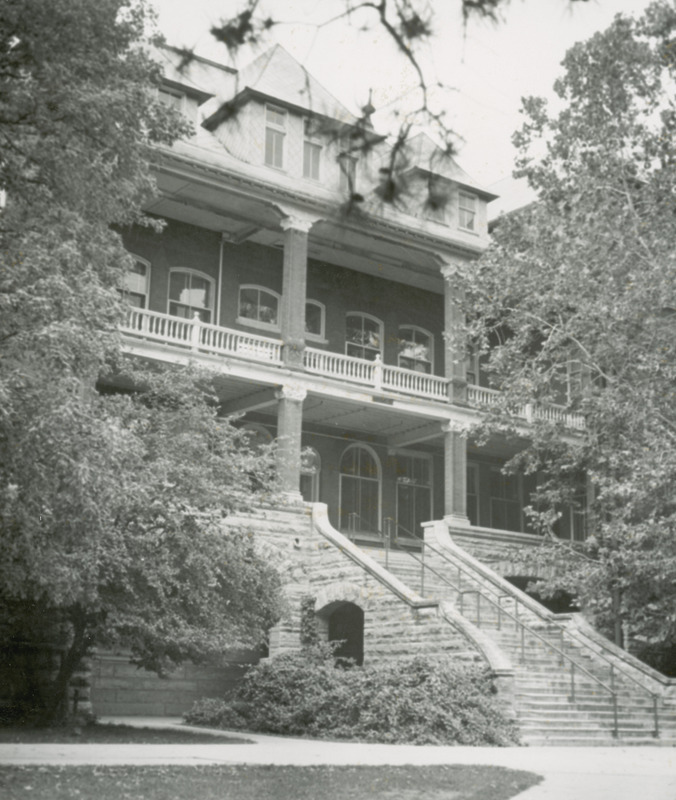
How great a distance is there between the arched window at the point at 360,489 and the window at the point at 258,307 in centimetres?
433

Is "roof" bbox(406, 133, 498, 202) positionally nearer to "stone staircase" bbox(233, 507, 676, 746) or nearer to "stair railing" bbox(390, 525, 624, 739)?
"stone staircase" bbox(233, 507, 676, 746)

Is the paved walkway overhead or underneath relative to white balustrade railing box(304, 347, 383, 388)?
underneath

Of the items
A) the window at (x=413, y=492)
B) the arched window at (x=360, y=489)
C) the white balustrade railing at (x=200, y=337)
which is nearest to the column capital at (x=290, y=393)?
the white balustrade railing at (x=200, y=337)

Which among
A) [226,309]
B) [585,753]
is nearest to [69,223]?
[585,753]

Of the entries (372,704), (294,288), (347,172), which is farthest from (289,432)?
(347,172)

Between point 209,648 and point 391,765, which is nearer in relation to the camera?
point 391,765

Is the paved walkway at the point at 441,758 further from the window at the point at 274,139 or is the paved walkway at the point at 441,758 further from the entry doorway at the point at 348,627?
the window at the point at 274,139

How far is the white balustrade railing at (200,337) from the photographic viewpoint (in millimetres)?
23531

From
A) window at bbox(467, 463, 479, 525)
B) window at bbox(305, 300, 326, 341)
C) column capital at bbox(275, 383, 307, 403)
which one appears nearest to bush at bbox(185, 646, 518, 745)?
column capital at bbox(275, 383, 307, 403)

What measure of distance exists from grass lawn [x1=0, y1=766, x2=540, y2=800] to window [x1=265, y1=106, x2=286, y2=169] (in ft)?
59.7

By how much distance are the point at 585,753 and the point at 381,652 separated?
5.62 meters

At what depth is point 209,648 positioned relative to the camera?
15.6 metres

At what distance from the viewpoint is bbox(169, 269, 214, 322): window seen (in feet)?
89.1

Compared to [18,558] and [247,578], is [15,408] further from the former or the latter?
[247,578]
